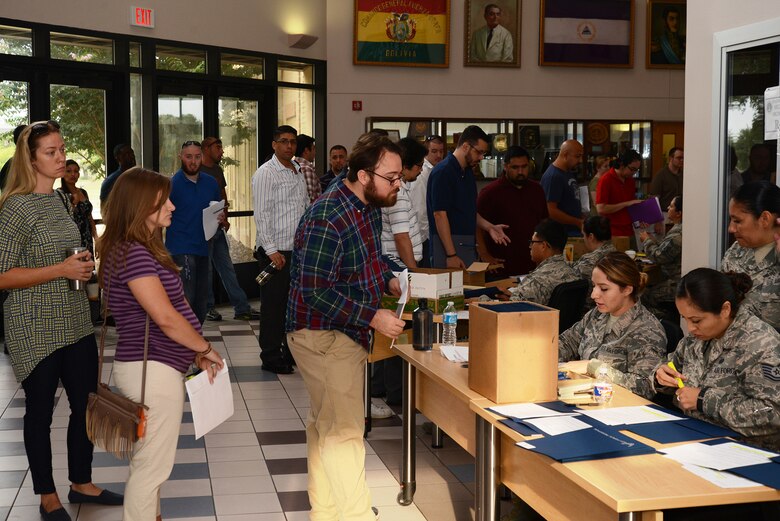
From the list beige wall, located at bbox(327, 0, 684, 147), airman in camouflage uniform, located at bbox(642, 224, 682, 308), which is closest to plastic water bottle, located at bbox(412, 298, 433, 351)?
airman in camouflage uniform, located at bbox(642, 224, 682, 308)

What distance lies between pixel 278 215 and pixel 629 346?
12.7 feet

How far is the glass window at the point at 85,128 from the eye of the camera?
9531 mm

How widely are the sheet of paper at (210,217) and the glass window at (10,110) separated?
229cm

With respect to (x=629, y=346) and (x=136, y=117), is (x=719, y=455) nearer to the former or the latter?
A: (x=629, y=346)

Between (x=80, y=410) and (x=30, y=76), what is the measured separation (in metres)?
5.60

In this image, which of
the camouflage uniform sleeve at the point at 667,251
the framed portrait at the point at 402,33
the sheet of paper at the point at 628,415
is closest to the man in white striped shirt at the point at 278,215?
the camouflage uniform sleeve at the point at 667,251

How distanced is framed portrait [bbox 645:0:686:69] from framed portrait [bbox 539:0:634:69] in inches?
11.4

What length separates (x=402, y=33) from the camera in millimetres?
12875

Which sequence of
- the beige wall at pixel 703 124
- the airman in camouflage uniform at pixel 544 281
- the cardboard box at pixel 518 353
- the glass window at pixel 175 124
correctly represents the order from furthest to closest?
1. the glass window at pixel 175 124
2. the airman in camouflage uniform at pixel 544 281
3. the beige wall at pixel 703 124
4. the cardboard box at pixel 518 353

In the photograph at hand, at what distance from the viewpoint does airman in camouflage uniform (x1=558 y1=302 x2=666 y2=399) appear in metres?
3.91

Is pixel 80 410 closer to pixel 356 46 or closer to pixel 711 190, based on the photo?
pixel 711 190

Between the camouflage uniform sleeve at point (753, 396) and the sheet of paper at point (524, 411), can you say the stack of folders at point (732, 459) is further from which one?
the sheet of paper at point (524, 411)

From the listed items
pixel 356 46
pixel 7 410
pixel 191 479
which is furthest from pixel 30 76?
pixel 191 479

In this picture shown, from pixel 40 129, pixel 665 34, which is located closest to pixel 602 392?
pixel 40 129
